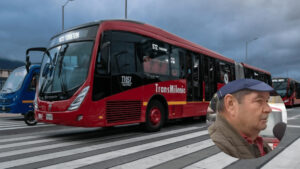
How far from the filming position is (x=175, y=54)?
8.21 m

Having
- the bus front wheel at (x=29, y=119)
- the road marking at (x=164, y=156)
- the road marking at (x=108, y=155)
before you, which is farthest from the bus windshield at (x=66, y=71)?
the bus front wheel at (x=29, y=119)

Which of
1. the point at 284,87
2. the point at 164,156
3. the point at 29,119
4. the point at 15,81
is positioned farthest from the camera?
the point at 15,81

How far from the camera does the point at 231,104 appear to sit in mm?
421

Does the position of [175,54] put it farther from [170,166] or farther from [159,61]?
[170,166]

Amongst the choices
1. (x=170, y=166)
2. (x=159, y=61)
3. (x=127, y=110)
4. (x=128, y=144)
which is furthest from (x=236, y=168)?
(x=159, y=61)

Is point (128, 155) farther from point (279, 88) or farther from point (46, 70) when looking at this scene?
point (279, 88)

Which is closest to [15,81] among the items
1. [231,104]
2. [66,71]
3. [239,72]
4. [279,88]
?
[66,71]

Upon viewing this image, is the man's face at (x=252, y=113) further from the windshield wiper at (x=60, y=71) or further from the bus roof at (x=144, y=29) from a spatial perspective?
the windshield wiper at (x=60, y=71)

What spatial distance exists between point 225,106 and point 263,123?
0.06m

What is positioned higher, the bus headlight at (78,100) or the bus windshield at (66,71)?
the bus windshield at (66,71)

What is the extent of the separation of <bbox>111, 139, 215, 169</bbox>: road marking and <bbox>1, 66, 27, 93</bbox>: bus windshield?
34.7 ft

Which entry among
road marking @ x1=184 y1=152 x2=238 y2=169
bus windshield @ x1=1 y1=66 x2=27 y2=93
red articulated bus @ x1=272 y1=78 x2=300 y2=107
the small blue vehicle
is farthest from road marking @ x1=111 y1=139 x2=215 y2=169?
Answer: bus windshield @ x1=1 y1=66 x2=27 y2=93

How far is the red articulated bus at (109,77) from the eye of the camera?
5672mm

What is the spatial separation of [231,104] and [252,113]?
0.04m
